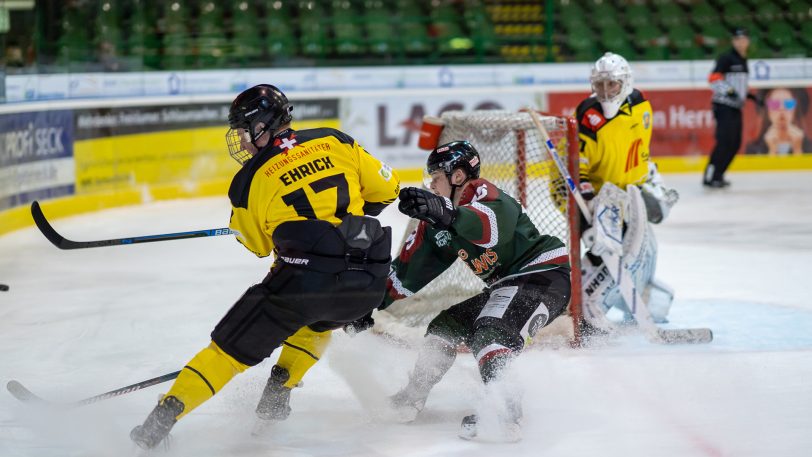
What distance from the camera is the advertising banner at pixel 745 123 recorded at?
10.9 metres

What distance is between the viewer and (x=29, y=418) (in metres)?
3.50

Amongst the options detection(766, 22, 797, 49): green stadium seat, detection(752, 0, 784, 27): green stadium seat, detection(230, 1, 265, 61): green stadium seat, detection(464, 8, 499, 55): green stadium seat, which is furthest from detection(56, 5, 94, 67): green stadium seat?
detection(752, 0, 784, 27): green stadium seat

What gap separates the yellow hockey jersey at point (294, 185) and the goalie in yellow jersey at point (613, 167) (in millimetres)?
1795

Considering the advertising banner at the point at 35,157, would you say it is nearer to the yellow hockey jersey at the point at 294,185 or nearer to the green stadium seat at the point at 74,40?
the green stadium seat at the point at 74,40

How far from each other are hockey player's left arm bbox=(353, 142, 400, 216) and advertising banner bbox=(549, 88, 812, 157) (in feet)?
26.3

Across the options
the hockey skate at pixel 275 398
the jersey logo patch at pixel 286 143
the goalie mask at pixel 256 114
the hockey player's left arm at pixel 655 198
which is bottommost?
the hockey skate at pixel 275 398

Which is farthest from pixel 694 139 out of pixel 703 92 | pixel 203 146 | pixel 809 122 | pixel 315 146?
pixel 315 146

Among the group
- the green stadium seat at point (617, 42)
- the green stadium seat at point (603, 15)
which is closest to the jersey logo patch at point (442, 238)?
the green stadium seat at point (617, 42)

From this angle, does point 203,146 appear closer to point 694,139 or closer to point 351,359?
point 694,139

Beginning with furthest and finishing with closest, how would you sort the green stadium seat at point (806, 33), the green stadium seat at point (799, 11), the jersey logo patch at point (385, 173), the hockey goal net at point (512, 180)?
the green stadium seat at point (799, 11)
the green stadium seat at point (806, 33)
the hockey goal net at point (512, 180)
the jersey logo patch at point (385, 173)

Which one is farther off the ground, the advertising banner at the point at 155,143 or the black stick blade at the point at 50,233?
the black stick blade at the point at 50,233

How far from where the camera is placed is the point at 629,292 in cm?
459

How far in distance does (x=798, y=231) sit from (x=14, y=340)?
5316mm

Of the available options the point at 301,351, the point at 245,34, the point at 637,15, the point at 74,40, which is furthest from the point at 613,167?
the point at 637,15
